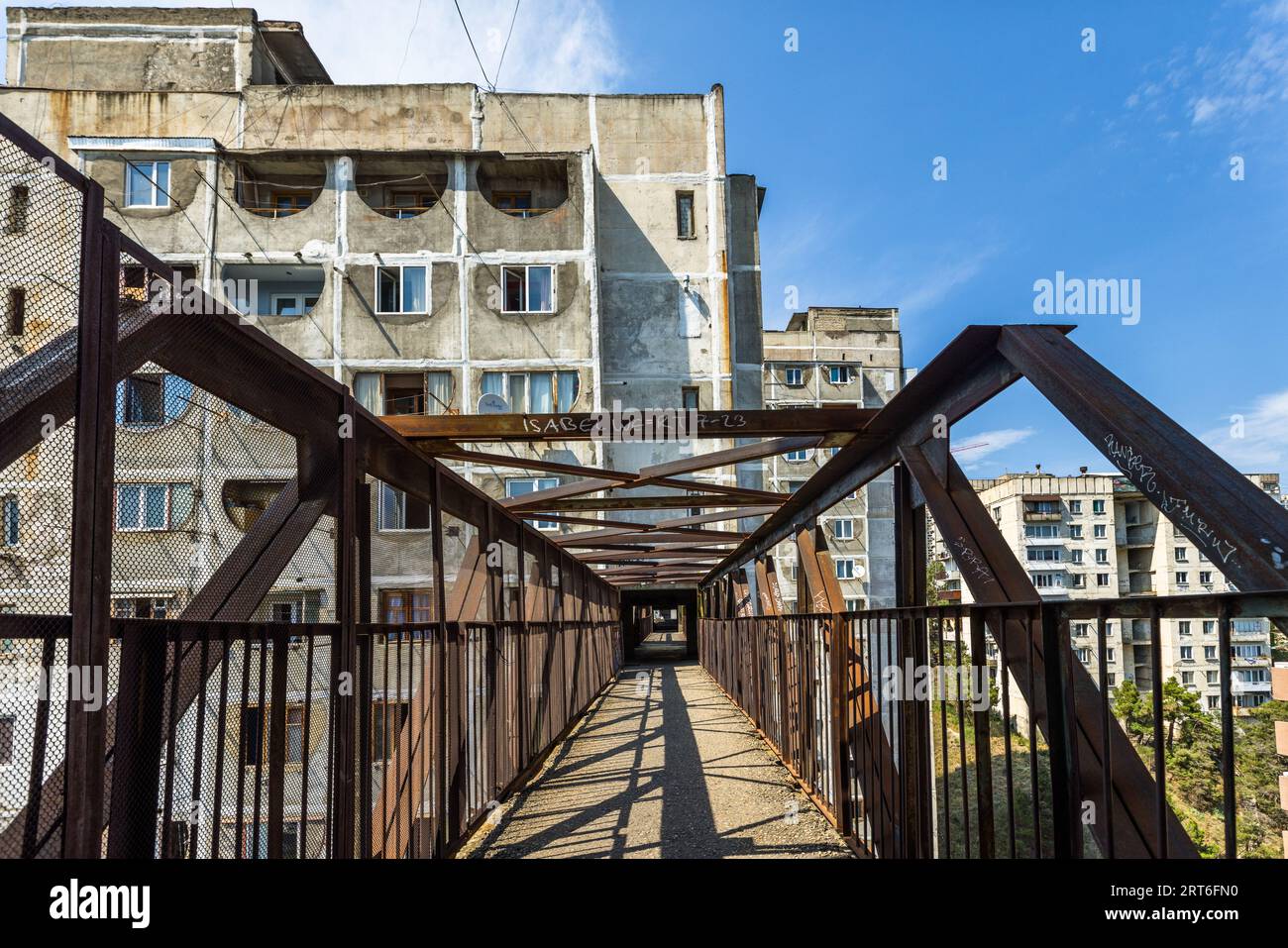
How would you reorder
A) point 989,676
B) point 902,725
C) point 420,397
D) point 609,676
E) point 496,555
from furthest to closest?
point 420,397
point 609,676
point 496,555
point 902,725
point 989,676

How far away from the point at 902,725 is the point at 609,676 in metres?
17.6

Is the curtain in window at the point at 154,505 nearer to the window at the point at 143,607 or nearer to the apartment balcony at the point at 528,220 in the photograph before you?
the window at the point at 143,607

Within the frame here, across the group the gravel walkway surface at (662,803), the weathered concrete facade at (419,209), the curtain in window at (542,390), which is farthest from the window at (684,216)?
the gravel walkway surface at (662,803)

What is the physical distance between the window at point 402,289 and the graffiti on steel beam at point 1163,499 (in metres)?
24.6

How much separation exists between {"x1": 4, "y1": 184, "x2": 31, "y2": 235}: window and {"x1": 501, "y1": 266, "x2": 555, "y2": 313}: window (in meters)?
24.3

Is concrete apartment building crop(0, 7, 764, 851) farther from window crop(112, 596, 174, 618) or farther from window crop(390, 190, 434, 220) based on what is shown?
window crop(112, 596, 174, 618)

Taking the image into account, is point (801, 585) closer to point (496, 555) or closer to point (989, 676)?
point (496, 555)

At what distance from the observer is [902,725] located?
4.89 m

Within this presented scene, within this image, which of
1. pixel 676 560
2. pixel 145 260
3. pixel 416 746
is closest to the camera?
pixel 145 260

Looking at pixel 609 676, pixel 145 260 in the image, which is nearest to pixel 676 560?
pixel 609 676

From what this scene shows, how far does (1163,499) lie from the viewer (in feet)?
8.86

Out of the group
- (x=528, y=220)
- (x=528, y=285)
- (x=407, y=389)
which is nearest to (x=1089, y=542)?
(x=528, y=285)

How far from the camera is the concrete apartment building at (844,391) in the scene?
36541 mm

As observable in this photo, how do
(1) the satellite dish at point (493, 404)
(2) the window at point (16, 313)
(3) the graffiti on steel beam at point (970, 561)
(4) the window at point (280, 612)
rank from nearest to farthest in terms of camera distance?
(2) the window at point (16, 313) → (4) the window at point (280, 612) → (3) the graffiti on steel beam at point (970, 561) → (1) the satellite dish at point (493, 404)
